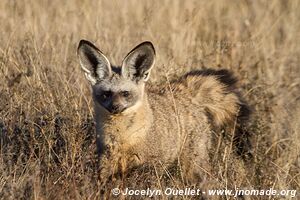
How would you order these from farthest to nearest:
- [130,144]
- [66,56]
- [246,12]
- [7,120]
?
[246,12] < [66,56] < [7,120] < [130,144]

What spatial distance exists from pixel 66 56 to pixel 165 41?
163 cm

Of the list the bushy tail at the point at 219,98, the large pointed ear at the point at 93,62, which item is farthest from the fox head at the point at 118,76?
the bushy tail at the point at 219,98

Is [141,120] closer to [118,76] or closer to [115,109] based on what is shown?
[115,109]

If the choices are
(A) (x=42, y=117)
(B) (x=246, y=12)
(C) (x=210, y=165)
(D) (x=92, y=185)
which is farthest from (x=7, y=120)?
(B) (x=246, y=12)

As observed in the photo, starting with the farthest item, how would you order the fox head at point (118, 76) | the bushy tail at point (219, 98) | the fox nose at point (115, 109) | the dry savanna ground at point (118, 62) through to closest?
the bushy tail at point (219, 98)
the fox head at point (118, 76)
the fox nose at point (115, 109)
the dry savanna ground at point (118, 62)

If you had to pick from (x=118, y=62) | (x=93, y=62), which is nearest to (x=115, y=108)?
(x=93, y=62)

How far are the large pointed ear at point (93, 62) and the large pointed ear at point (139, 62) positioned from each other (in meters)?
0.18

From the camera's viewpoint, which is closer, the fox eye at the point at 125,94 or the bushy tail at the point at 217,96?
the fox eye at the point at 125,94

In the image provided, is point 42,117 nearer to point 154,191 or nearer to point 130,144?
point 130,144

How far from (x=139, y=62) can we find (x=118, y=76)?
25 cm

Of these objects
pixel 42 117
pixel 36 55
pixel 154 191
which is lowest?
pixel 154 191

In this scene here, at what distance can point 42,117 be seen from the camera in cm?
640

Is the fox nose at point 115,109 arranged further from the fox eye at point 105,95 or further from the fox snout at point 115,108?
the fox eye at point 105,95

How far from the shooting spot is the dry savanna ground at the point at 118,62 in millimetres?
5754
